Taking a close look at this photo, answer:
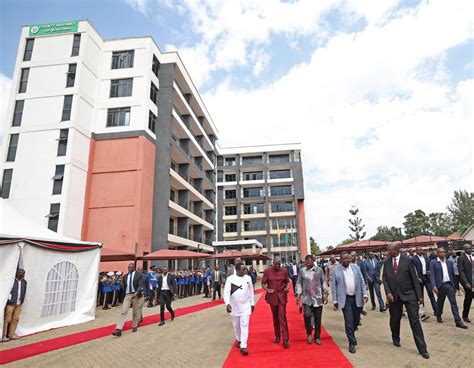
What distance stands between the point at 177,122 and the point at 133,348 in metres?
26.0

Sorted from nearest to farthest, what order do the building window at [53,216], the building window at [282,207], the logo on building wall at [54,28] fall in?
the building window at [53,216]
the logo on building wall at [54,28]
the building window at [282,207]

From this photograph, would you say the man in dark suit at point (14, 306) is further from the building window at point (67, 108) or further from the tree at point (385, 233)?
the tree at point (385, 233)

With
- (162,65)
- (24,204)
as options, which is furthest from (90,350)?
(162,65)

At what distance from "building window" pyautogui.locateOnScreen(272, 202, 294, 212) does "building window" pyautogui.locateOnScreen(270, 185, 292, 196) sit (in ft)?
5.68

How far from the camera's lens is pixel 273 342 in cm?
718

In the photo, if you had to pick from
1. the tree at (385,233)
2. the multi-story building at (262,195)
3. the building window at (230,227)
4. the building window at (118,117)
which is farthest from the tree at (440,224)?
the building window at (118,117)

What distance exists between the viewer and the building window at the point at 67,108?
2562 cm

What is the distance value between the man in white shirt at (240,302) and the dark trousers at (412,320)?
9.29 ft

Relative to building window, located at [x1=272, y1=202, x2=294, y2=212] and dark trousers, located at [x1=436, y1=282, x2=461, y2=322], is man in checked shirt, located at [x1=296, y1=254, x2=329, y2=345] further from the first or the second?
building window, located at [x1=272, y1=202, x2=294, y2=212]

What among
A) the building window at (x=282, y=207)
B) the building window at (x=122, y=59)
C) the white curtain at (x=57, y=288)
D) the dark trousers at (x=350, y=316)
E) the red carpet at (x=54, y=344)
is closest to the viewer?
the dark trousers at (x=350, y=316)

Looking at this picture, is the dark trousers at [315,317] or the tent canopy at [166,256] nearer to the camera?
the dark trousers at [315,317]

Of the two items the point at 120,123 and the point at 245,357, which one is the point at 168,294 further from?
the point at 120,123

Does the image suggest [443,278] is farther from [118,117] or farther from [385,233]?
[385,233]

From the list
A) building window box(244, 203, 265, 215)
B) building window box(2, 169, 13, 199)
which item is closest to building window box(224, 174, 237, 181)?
building window box(244, 203, 265, 215)
